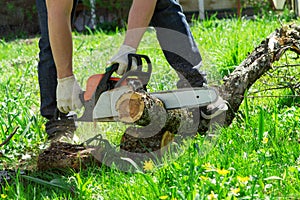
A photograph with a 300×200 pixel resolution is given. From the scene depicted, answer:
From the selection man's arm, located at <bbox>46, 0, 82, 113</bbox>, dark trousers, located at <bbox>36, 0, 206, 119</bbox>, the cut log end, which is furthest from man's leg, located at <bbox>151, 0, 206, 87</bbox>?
the cut log end

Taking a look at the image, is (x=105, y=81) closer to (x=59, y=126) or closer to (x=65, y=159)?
(x=65, y=159)

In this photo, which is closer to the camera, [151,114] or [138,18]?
[151,114]

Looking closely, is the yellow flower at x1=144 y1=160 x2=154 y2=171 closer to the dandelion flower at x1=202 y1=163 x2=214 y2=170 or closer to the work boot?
the dandelion flower at x1=202 y1=163 x2=214 y2=170

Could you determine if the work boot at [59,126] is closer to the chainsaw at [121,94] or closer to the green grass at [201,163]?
the green grass at [201,163]

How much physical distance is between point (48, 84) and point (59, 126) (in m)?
0.27

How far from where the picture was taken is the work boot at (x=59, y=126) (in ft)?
10.9

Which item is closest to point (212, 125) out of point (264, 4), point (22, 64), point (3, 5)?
point (22, 64)

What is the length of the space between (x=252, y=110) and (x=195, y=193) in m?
1.56

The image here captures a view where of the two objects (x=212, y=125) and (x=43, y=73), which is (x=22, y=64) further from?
(x=212, y=125)

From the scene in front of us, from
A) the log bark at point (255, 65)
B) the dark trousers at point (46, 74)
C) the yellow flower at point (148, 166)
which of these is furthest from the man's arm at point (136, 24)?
the dark trousers at point (46, 74)

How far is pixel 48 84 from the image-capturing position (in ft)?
11.2

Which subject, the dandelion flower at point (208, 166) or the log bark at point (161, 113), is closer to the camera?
the dandelion flower at point (208, 166)

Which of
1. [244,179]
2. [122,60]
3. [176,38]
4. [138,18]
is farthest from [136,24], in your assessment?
[244,179]

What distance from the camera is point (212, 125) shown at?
304cm
